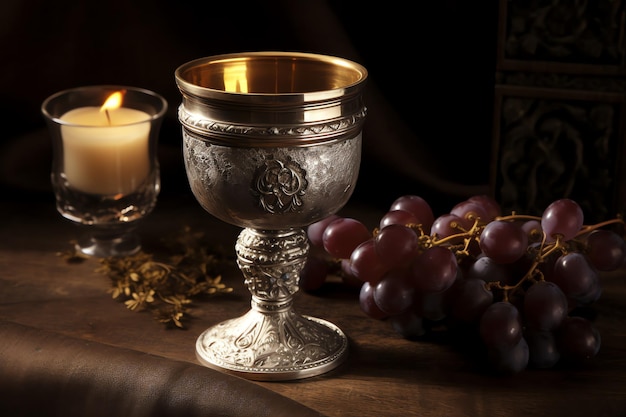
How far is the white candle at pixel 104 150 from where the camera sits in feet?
4.69

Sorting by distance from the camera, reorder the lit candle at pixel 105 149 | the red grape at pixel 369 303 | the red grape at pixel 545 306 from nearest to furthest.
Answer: the red grape at pixel 545 306
the red grape at pixel 369 303
the lit candle at pixel 105 149

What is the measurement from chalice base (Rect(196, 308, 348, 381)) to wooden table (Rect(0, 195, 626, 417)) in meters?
0.01

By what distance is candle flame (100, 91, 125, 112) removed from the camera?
1.46 meters

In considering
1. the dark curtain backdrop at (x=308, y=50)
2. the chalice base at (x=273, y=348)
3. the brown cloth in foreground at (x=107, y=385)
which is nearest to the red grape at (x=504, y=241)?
the chalice base at (x=273, y=348)

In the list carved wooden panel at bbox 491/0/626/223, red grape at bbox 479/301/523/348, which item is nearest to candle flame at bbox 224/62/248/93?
red grape at bbox 479/301/523/348

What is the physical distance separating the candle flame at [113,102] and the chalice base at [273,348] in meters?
0.46

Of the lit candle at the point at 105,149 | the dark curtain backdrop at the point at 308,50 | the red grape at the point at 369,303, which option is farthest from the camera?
the dark curtain backdrop at the point at 308,50

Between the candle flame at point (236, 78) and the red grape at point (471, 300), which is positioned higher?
the candle flame at point (236, 78)

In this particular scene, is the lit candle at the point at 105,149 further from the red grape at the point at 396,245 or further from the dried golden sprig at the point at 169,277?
the red grape at the point at 396,245

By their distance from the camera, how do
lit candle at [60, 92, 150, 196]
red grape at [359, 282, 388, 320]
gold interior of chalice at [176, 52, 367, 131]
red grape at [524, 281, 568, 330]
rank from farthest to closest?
lit candle at [60, 92, 150, 196] < red grape at [359, 282, 388, 320] < red grape at [524, 281, 568, 330] < gold interior of chalice at [176, 52, 367, 131]

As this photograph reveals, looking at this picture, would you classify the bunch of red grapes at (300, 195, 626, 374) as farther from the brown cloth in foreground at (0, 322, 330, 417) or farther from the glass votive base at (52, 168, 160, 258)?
the glass votive base at (52, 168, 160, 258)

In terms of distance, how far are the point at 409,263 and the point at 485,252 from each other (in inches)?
3.5

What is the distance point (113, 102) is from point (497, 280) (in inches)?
26.2

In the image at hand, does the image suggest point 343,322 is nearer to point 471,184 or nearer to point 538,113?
point 538,113
